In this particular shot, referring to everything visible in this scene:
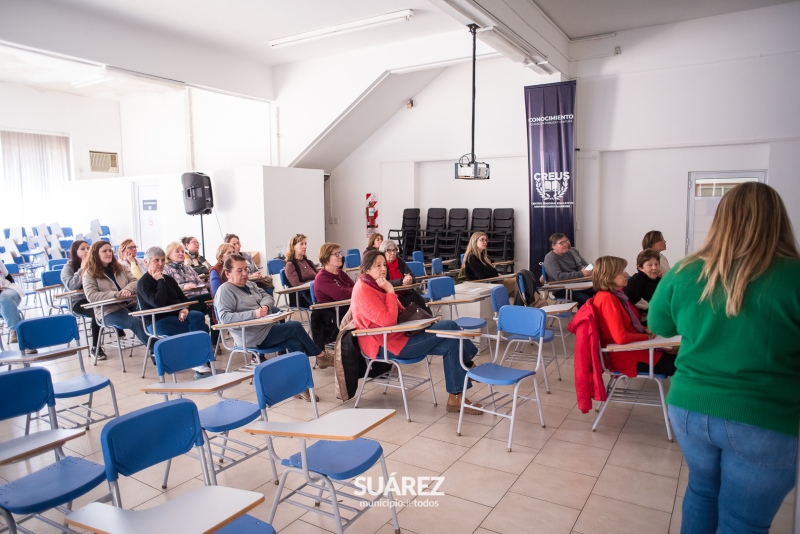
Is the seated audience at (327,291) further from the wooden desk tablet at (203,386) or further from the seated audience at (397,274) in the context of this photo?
the wooden desk tablet at (203,386)

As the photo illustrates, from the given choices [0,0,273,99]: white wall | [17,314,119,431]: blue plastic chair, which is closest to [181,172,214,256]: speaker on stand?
[0,0,273,99]: white wall

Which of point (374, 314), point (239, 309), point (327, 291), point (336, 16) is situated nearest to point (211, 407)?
point (374, 314)

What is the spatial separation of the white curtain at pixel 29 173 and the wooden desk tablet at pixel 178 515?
543 inches

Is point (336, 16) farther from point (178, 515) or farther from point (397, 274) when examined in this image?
point (178, 515)

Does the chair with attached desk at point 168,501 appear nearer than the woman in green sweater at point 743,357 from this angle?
No

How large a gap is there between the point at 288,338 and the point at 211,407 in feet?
4.88

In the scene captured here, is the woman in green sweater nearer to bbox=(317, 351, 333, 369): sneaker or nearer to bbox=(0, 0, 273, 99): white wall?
bbox=(317, 351, 333, 369): sneaker

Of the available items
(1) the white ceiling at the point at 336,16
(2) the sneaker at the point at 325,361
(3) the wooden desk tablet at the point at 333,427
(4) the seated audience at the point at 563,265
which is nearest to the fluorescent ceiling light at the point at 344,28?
(1) the white ceiling at the point at 336,16

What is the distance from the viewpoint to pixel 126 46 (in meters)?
8.09

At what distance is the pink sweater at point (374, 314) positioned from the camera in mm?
4215

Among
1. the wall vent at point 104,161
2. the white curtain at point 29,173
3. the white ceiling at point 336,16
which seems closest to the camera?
the white ceiling at point 336,16

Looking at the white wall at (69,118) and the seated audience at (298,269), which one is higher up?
the white wall at (69,118)

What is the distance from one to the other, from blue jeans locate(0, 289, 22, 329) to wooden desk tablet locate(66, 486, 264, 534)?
457 centimetres

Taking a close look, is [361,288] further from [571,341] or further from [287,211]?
[287,211]
